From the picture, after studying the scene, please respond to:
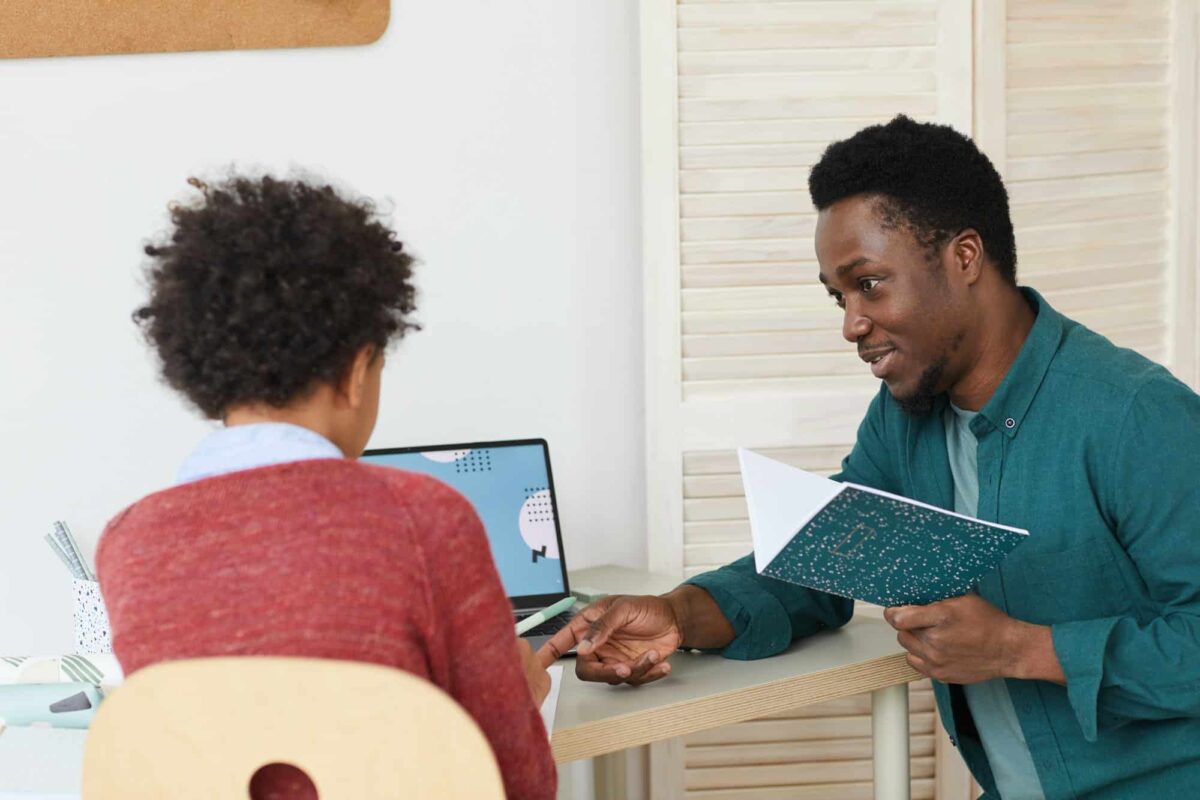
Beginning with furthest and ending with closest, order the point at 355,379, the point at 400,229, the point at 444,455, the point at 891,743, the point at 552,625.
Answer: the point at 400,229, the point at 444,455, the point at 552,625, the point at 891,743, the point at 355,379

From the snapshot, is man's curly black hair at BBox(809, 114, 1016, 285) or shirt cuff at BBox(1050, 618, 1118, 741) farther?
man's curly black hair at BBox(809, 114, 1016, 285)

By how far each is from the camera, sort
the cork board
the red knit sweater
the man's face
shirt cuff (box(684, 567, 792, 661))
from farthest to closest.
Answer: the cork board
shirt cuff (box(684, 567, 792, 661))
the man's face
the red knit sweater

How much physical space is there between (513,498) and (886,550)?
74 cm

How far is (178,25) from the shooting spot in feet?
5.78

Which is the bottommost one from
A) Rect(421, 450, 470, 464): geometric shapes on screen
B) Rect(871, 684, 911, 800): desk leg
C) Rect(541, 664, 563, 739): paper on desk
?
Rect(871, 684, 911, 800): desk leg

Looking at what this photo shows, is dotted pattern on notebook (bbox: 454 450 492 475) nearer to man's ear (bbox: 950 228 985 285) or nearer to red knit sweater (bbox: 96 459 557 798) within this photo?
man's ear (bbox: 950 228 985 285)

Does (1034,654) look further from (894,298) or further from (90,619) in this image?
(90,619)

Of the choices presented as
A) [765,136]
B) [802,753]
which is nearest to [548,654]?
[802,753]

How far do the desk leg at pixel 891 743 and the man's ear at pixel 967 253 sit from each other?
1.49ft

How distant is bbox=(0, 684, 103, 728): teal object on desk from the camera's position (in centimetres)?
122

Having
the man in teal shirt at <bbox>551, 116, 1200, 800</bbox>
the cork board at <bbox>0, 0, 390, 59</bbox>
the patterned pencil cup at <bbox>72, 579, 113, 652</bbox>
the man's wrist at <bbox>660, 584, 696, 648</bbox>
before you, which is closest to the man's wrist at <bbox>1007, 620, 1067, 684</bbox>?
the man in teal shirt at <bbox>551, 116, 1200, 800</bbox>

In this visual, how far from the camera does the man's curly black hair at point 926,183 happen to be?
1.29m

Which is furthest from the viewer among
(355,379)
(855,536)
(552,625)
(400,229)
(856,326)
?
(400,229)

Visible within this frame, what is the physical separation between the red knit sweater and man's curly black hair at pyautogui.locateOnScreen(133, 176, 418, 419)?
79mm
